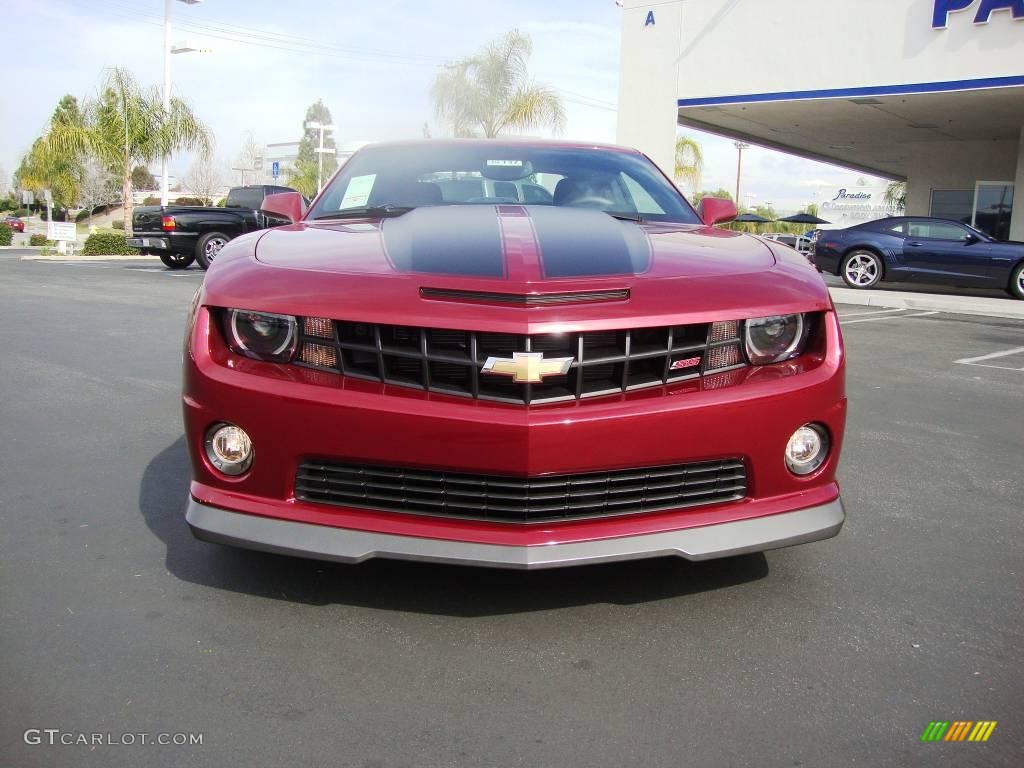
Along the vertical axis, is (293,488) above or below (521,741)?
above

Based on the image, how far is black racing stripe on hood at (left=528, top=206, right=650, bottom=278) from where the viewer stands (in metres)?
2.54

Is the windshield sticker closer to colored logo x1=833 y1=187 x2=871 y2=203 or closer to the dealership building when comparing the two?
the dealership building

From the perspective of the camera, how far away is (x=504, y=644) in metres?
2.41

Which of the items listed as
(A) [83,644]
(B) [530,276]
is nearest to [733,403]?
(B) [530,276]

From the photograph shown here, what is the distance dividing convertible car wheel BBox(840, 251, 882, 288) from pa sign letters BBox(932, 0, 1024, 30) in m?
4.44

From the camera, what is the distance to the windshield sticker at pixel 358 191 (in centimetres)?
376

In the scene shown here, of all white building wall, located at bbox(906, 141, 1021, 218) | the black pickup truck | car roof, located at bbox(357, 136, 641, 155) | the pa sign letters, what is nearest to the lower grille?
car roof, located at bbox(357, 136, 641, 155)

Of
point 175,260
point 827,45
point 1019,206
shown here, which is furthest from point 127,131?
point 1019,206

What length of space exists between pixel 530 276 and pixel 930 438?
338 cm

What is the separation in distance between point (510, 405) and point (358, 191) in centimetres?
186

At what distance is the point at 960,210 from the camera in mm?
25219

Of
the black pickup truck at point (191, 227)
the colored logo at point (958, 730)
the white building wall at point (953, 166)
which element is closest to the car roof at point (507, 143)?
the colored logo at point (958, 730)

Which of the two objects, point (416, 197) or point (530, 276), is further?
point (416, 197)

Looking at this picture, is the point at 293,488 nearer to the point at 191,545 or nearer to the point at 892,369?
the point at 191,545
